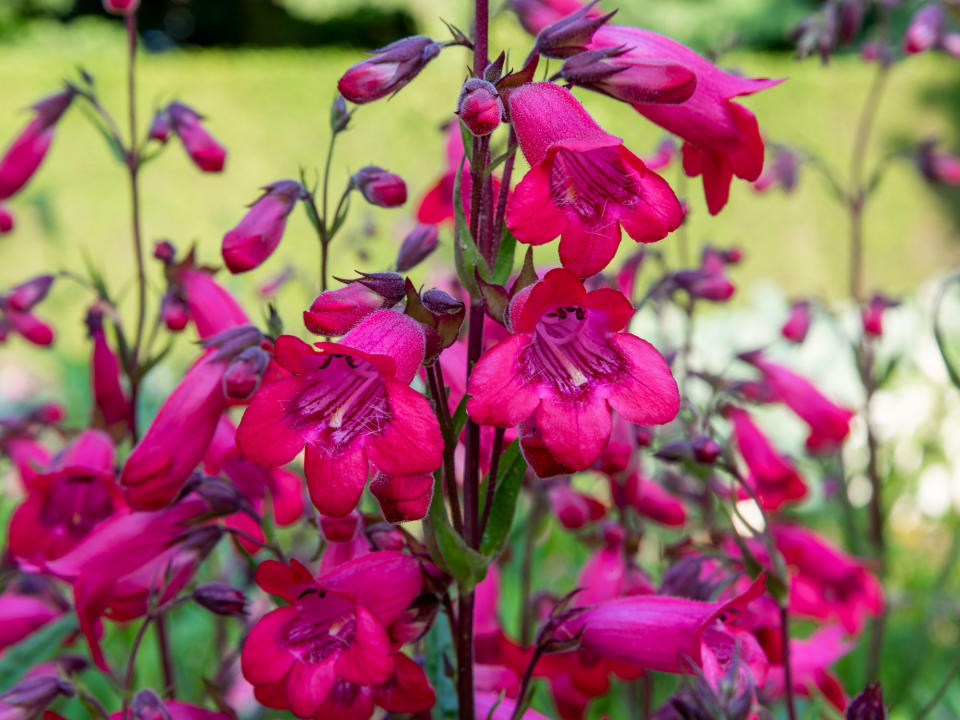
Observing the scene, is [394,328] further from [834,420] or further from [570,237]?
[834,420]

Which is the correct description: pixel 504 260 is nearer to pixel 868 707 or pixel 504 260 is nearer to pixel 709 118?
pixel 709 118

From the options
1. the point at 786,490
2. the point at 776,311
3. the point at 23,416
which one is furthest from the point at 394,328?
the point at 776,311

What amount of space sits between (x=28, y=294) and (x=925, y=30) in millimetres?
2226

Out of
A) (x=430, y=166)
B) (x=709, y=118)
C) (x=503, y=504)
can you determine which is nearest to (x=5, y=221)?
(x=503, y=504)

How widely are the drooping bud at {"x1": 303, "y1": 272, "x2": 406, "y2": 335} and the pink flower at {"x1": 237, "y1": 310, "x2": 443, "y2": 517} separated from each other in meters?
0.01

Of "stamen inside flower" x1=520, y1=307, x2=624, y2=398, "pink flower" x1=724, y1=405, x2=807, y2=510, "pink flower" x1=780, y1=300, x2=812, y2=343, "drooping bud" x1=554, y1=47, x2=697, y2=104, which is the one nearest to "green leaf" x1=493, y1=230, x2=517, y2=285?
"stamen inside flower" x1=520, y1=307, x2=624, y2=398

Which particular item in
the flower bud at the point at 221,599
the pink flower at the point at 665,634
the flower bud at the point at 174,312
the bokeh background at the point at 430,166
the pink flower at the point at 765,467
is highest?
the flower bud at the point at 174,312

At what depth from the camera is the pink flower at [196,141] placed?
154cm

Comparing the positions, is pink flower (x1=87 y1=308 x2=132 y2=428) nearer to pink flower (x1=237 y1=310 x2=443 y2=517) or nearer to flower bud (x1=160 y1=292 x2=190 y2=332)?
flower bud (x1=160 y1=292 x2=190 y2=332)

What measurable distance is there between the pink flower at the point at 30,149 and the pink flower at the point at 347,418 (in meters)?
1.01

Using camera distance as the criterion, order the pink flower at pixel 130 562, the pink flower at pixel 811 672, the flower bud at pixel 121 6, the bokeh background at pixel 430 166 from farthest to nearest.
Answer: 1. the bokeh background at pixel 430 166
2. the flower bud at pixel 121 6
3. the pink flower at pixel 811 672
4. the pink flower at pixel 130 562

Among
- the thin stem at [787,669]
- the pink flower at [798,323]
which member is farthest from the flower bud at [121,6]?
the pink flower at [798,323]

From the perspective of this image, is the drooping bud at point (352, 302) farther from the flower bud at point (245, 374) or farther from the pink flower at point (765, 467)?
the pink flower at point (765, 467)

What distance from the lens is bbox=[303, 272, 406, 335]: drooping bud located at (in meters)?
0.87
